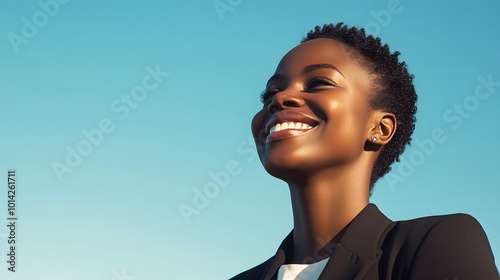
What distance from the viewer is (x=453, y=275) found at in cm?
284

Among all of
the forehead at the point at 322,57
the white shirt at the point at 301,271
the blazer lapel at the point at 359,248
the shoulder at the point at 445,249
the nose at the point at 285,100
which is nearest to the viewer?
the shoulder at the point at 445,249

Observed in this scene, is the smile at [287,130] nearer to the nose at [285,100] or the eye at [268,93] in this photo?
the nose at [285,100]

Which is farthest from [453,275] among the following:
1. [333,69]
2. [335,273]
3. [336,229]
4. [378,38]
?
[378,38]

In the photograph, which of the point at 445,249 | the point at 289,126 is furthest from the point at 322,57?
the point at 445,249

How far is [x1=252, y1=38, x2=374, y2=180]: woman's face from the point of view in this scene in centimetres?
362

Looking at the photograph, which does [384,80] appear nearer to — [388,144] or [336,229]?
[388,144]

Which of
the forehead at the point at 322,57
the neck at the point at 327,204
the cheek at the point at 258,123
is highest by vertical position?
the forehead at the point at 322,57

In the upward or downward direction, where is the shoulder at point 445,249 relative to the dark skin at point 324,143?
downward

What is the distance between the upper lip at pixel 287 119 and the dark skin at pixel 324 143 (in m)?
0.02

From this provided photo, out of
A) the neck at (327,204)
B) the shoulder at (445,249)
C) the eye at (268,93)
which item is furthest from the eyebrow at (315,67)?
the shoulder at (445,249)

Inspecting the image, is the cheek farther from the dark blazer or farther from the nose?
the dark blazer

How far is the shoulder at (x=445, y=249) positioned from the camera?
2854mm

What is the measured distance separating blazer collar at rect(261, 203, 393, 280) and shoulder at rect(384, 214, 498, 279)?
119mm

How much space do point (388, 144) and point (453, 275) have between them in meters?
1.40
